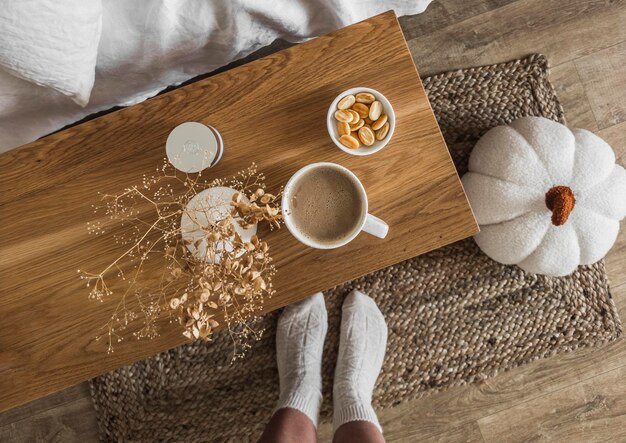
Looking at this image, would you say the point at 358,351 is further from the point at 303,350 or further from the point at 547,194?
the point at 547,194

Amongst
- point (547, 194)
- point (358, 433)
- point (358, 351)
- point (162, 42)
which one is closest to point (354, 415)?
point (358, 433)

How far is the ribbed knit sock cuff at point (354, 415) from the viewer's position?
43.9 inches

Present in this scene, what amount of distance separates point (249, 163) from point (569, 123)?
3.14ft

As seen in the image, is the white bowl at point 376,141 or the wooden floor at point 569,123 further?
the wooden floor at point 569,123

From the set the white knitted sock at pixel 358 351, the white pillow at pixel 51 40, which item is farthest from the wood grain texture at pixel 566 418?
the white pillow at pixel 51 40

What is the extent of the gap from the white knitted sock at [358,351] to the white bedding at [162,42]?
0.67 m

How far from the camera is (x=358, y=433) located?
1075 mm

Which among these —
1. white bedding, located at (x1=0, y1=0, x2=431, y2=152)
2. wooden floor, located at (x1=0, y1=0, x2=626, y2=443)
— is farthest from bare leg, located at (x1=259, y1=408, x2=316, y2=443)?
white bedding, located at (x1=0, y1=0, x2=431, y2=152)

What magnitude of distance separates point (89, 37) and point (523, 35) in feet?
3.60

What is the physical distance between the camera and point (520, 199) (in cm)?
A: 109

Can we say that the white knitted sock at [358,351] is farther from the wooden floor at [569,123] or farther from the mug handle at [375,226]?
the mug handle at [375,226]

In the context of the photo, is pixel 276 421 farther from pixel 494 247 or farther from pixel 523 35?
pixel 523 35

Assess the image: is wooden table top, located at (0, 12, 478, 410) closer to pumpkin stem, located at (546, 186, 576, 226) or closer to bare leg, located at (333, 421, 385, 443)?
pumpkin stem, located at (546, 186, 576, 226)

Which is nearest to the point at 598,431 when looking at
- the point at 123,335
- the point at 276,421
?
the point at 276,421
